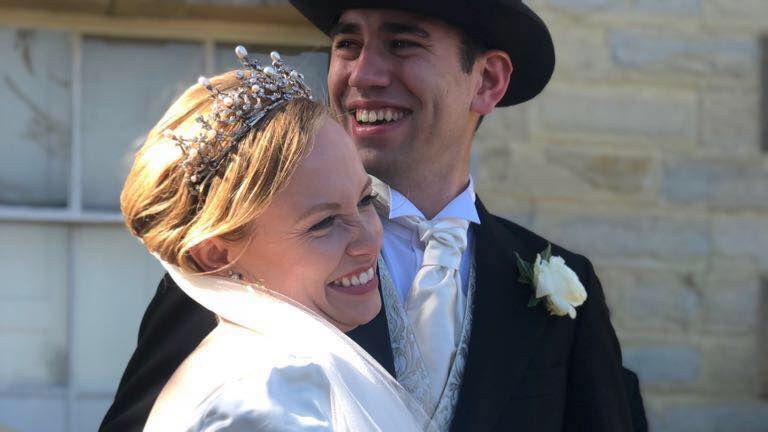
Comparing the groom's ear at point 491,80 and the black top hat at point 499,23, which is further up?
the black top hat at point 499,23

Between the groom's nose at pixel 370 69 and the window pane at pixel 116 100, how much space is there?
192 cm

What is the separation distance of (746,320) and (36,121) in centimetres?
263

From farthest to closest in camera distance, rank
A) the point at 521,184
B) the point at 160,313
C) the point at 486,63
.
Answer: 1. the point at 521,184
2. the point at 486,63
3. the point at 160,313

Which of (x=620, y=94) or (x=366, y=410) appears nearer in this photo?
(x=366, y=410)

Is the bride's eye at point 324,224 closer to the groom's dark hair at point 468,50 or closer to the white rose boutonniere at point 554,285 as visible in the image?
the white rose boutonniere at point 554,285

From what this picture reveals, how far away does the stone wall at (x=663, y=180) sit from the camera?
15.1 ft

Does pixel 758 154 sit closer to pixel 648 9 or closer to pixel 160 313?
pixel 648 9

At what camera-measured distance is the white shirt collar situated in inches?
115

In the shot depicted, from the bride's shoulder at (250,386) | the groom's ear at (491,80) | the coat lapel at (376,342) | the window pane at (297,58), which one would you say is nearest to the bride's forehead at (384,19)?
the groom's ear at (491,80)

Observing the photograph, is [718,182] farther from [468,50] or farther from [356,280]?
[356,280]

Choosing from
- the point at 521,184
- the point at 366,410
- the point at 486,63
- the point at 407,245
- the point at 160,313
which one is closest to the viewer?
the point at 366,410

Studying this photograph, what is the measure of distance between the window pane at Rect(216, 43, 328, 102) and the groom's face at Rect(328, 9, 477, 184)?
1547 millimetres

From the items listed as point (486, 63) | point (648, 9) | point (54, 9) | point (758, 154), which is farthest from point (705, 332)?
point (54, 9)

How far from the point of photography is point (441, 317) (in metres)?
2.76
